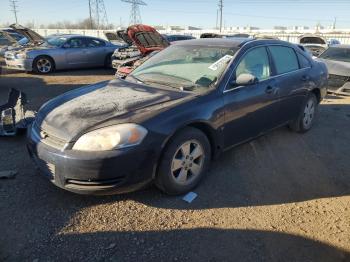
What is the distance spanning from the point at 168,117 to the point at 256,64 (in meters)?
1.72

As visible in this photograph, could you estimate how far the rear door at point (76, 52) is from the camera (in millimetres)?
12734

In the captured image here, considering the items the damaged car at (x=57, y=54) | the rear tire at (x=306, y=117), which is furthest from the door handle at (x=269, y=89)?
the damaged car at (x=57, y=54)

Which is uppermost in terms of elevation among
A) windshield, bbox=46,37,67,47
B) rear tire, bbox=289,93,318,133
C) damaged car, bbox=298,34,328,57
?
windshield, bbox=46,37,67,47

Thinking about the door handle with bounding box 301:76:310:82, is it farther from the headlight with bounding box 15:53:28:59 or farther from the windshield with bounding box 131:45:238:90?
the headlight with bounding box 15:53:28:59

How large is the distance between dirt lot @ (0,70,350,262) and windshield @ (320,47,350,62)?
6254 millimetres

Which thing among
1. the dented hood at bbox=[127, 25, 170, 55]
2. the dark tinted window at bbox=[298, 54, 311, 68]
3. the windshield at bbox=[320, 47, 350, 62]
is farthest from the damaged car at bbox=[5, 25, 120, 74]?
the dark tinted window at bbox=[298, 54, 311, 68]

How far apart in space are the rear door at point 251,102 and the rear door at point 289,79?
0.61ft

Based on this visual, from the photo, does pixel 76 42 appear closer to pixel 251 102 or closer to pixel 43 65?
pixel 43 65

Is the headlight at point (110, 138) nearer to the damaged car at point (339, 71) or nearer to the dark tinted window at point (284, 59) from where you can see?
the dark tinted window at point (284, 59)

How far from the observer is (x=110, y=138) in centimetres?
305

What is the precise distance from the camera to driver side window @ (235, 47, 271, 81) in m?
4.14

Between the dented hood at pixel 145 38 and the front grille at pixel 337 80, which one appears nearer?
the front grille at pixel 337 80

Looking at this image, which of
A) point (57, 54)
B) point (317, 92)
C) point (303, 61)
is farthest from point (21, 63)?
point (317, 92)

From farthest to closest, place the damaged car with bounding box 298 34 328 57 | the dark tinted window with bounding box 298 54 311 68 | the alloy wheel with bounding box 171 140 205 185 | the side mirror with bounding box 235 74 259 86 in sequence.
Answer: the damaged car with bounding box 298 34 328 57
the dark tinted window with bounding box 298 54 311 68
the side mirror with bounding box 235 74 259 86
the alloy wheel with bounding box 171 140 205 185
